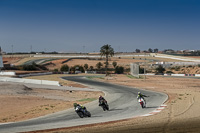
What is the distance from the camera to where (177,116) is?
20.0 meters

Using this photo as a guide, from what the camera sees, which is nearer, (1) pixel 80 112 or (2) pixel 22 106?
(1) pixel 80 112

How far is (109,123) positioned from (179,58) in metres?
136

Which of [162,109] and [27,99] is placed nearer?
[162,109]

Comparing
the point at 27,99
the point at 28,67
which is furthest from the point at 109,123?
the point at 28,67

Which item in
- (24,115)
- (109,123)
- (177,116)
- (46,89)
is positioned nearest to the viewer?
(109,123)

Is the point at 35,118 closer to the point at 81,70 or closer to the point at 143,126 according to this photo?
the point at 143,126

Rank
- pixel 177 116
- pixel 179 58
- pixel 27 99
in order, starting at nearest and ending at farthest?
pixel 177 116
pixel 27 99
pixel 179 58

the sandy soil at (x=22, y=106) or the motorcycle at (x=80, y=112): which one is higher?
the motorcycle at (x=80, y=112)

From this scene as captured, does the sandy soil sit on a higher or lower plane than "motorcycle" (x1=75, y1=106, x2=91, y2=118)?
lower

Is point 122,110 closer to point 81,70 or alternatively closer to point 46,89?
point 46,89

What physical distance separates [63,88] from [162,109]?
25056 mm

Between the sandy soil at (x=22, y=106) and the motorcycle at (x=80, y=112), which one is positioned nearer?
the motorcycle at (x=80, y=112)

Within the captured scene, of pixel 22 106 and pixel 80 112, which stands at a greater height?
pixel 80 112

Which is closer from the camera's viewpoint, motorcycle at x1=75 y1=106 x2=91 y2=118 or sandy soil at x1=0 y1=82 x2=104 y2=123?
motorcycle at x1=75 y1=106 x2=91 y2=118
